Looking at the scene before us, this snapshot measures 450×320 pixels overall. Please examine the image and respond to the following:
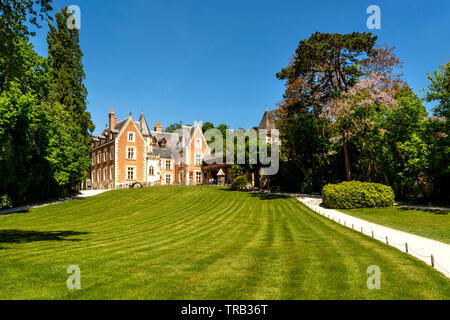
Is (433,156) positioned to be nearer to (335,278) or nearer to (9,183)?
(335,278)

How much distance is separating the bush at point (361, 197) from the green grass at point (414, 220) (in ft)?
3.12

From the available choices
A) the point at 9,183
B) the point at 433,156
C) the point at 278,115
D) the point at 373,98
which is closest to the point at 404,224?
the point at 433,156

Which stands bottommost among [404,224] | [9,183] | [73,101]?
[404,224]

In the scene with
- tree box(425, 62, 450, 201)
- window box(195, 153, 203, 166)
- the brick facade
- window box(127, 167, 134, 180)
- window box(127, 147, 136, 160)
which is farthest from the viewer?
window box(195, 153, 203, 166)

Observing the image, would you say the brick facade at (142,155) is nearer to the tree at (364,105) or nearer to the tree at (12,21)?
the tree at (364,105)

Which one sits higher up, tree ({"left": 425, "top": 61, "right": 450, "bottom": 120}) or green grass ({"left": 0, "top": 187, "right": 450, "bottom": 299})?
tree ({"left": 425, "top": 61, "right": 450, "bottom": 120})

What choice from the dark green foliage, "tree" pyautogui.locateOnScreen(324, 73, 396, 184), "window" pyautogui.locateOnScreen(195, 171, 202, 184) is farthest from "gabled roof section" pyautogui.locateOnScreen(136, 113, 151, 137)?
"tree" pyautogui.locateOnScreen(324, 73, 396, 184)

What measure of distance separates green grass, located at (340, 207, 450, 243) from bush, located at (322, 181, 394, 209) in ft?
3.12

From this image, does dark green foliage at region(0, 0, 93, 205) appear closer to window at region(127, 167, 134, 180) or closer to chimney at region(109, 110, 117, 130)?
window at region(127, 167, 134, 180)

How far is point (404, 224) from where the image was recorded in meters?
15.7

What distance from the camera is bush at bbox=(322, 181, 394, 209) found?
75.8 ft

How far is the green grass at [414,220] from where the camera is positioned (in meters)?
13.2
